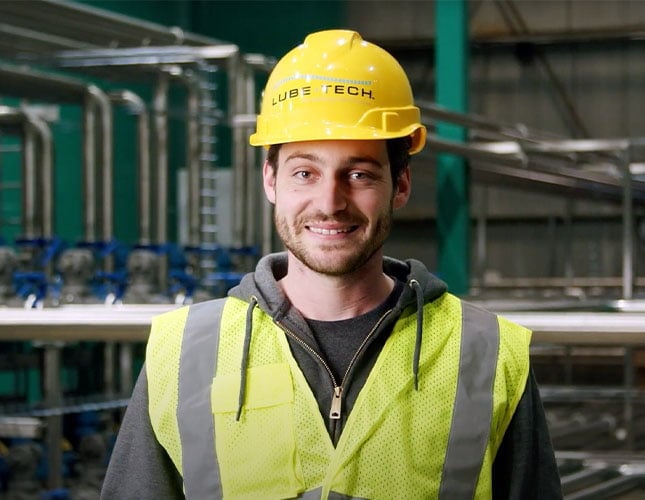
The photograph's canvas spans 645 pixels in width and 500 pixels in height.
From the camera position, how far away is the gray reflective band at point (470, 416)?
6.15ft

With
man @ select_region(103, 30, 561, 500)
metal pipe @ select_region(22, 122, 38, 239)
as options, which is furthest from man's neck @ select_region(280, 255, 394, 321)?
metal pipe @ select_region(22, 122, 38, 239)

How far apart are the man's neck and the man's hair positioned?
0.51ft

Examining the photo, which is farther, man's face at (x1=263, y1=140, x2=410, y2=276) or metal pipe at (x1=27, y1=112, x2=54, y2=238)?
metal pipe at (x1=27, y1=112, x2=54, y2=238)

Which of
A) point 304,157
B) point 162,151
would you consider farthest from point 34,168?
point 304,157

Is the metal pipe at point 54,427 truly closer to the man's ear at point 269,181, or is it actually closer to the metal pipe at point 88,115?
the man's ear at point 269,181

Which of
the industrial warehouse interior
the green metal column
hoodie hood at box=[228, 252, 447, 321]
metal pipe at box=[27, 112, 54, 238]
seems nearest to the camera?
hoodie hood at box=[228, 252, 447, 321]

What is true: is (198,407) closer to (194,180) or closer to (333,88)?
(333,88)

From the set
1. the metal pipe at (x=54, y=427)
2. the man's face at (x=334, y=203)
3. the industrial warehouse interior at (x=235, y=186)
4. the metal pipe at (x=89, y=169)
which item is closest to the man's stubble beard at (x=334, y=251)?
the man's face at (x=334, y=203)

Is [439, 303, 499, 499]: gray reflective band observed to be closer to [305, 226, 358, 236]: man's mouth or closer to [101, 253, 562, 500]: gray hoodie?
[101, 253, 562, 500]: gray hoodie

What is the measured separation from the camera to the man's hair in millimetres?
1967

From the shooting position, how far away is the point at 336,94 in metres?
1.95

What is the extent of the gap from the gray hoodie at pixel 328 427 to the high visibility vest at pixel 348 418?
0.07ft

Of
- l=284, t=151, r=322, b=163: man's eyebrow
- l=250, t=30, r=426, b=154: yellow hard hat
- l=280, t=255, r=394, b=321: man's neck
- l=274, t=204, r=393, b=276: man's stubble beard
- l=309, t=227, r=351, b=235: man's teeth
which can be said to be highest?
l=250, t=30, r=426, b=154: yellow hard hat

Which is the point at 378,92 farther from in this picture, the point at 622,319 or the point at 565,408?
the point at 565,408
